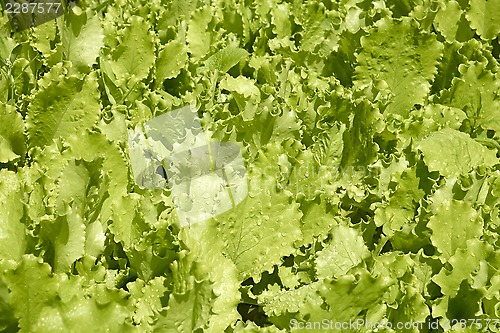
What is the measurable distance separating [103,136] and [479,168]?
110 cm

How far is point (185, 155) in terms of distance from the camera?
2.01 meters

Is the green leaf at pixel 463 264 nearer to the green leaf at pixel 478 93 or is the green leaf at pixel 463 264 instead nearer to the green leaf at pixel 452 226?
the green leaf at pixel 452 226

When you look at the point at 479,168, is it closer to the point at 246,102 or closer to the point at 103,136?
the point at 246,102

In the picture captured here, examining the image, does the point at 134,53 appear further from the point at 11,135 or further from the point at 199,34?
the point at 11,135

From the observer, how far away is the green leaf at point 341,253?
70.2 inches

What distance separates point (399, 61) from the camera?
8.07 feet

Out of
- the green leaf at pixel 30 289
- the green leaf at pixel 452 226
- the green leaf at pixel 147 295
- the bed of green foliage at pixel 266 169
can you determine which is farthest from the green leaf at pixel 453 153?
the green leaf at pixel 30 289

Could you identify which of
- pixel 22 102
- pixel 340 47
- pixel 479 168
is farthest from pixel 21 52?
pixel 479 168

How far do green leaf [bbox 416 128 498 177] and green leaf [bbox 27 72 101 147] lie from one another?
3.45ft

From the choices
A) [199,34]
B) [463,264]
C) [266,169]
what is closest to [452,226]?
[463,264]

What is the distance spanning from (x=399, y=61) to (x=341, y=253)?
3.09 ft

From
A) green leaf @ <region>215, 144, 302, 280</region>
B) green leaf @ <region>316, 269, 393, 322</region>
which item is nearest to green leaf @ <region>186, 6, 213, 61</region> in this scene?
green leaf @ <region>215, 144, 302, 280</region>

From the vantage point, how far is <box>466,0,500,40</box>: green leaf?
2.73 metres

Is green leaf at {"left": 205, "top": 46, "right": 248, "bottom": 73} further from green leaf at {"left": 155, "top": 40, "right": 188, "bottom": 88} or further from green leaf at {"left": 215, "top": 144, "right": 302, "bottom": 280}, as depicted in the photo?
green leaf at {"left": 215, "top": 144, "right": 302, "bottom": 280}
